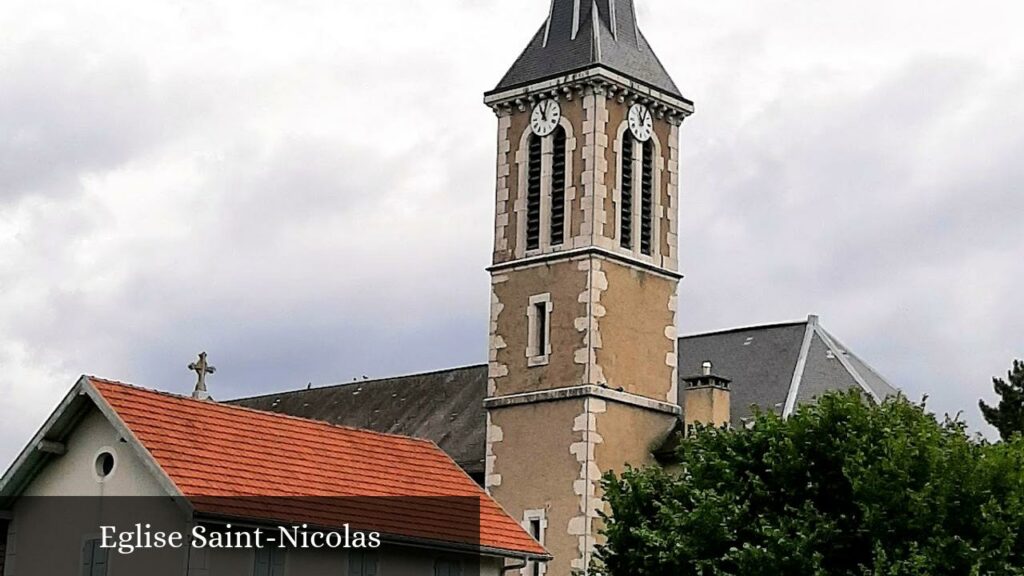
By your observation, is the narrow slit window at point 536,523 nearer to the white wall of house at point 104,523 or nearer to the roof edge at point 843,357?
the roof edge at point 843,357

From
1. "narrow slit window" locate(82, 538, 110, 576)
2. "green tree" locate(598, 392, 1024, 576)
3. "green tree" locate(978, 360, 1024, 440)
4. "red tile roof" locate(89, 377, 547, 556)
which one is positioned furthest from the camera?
"green tree" locate(978, 360, 1024, 440)

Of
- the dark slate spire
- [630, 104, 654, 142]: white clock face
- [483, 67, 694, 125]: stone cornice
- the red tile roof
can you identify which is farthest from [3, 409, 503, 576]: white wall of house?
the dark slate spire

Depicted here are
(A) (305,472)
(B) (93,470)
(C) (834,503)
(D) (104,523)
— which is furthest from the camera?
(C) (834,503)

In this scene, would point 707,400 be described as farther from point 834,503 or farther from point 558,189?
point 834,503

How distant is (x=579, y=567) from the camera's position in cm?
4284

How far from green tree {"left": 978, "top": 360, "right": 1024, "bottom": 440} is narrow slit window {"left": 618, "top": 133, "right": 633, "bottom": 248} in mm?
9383

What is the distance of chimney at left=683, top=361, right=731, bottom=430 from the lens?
44.1 m

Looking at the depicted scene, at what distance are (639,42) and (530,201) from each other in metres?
5.22

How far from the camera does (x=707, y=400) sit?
4406 centimetres

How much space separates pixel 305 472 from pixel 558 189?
1807cm

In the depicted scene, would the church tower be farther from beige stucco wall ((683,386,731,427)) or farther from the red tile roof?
the red tile roof

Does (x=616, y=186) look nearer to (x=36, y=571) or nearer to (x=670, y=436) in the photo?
(x=670, y=436)

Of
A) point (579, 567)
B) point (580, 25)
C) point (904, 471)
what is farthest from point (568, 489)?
point (904, 471)

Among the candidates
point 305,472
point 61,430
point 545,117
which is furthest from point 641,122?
point 61,430
